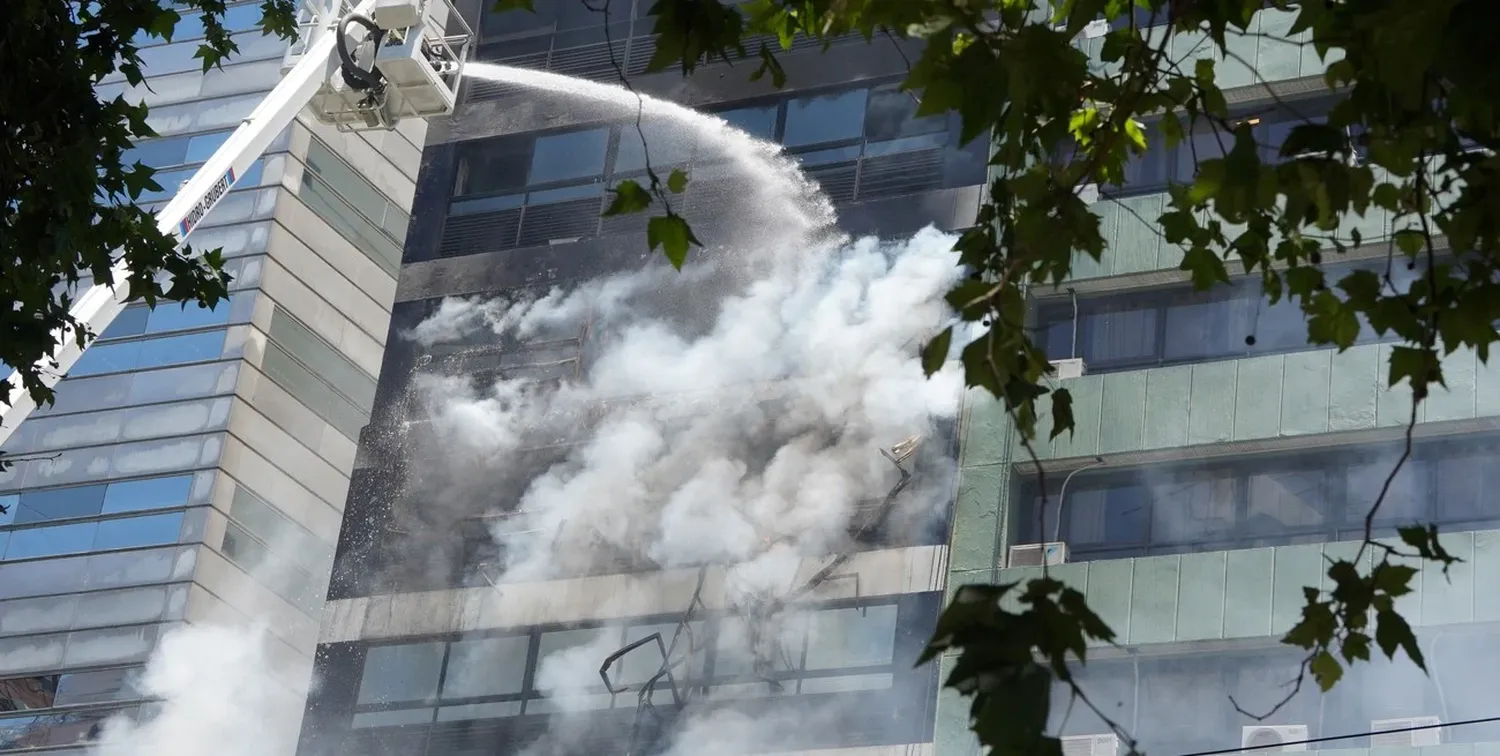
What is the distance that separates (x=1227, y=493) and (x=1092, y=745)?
3.19 meters

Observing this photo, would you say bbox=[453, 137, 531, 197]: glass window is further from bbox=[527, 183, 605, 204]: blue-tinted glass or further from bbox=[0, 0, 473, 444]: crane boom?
bbox=[0, 0, 473, 444]: crane boom

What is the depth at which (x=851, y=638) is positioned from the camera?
25.5 m

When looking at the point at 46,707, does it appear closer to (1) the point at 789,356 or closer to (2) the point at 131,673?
(2) the point at 131,673

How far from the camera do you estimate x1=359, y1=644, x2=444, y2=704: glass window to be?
27.8 m

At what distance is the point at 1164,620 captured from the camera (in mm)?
23141

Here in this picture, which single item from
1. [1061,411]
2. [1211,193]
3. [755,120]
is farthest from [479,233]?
[1211,193]

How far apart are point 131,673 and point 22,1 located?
26031 mm

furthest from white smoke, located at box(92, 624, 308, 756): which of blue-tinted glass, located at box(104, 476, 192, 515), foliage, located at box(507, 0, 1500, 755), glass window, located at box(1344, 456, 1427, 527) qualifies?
foliage, located at box(507, 0, 1500, 755)

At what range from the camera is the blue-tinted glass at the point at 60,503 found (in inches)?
1390

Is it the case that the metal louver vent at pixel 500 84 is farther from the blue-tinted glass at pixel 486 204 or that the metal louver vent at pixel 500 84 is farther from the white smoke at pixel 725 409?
the white smoke at pixel 725 409

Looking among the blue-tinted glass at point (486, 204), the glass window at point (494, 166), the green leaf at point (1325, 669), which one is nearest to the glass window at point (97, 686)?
the blue-tinted glass at point (486, 204)

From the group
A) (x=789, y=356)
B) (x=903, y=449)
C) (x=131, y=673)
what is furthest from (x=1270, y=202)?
(x=131, y=673)

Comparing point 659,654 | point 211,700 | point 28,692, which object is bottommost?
point 659,654

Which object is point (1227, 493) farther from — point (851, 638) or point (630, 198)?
point (630, 198)
